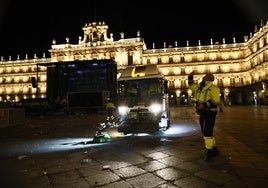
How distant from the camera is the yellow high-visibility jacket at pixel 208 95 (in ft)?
19.5

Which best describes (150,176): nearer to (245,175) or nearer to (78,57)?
(245,175)

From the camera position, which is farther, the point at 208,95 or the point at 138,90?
the point at 138,90

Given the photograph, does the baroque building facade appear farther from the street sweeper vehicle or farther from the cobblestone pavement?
the cobblestone pavement

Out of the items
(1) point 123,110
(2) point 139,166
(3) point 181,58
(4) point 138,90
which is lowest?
Answer: (2) point 139,166

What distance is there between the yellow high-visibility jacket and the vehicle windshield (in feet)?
15.5

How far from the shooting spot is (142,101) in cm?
1115

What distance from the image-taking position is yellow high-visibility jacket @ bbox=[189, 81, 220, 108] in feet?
19.5

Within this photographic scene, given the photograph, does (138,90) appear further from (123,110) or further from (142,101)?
(123,110)

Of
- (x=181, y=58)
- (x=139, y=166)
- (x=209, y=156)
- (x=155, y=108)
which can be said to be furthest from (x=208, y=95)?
(x=181, y=58)

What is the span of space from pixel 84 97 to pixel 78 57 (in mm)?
45488

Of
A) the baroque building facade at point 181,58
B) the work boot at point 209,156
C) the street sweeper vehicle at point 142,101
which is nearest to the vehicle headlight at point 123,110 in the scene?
the street sweeper vehicle at point 142,101

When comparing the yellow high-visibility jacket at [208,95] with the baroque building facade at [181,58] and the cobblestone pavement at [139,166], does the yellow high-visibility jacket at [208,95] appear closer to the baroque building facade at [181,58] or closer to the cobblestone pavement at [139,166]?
the cobblestone pavement at [139,166]

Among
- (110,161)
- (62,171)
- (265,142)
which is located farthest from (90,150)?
(265,142)

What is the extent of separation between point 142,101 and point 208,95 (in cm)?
528
